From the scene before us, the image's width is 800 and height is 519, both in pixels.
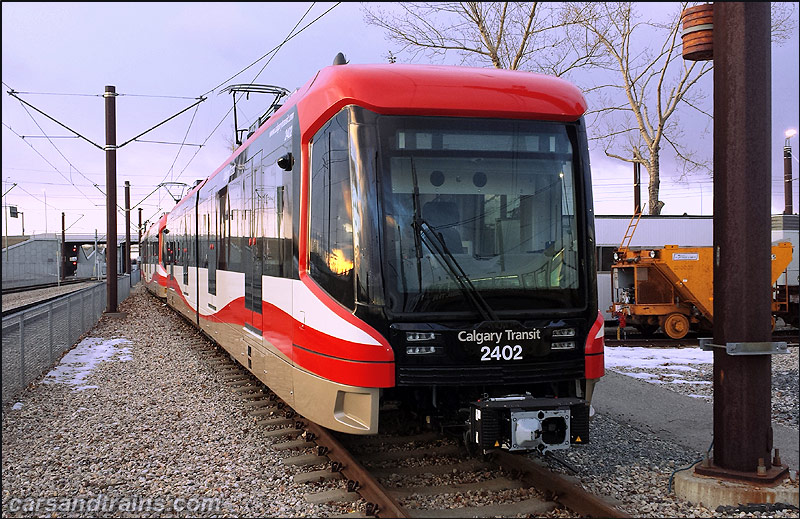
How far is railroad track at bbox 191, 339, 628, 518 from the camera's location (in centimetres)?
491

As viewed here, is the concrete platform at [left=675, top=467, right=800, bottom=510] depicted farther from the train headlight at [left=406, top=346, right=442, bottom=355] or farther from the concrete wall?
the concrete wall

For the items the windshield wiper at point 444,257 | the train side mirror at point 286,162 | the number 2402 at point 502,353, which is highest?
the train side mirror at point 286,162

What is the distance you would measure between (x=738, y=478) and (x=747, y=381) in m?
0.71

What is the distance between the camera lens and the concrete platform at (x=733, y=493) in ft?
16.5

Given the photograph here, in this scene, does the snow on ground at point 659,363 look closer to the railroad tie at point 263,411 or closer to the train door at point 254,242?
the railroad tie at point 263,411

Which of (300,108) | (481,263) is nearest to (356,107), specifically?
(300,108)

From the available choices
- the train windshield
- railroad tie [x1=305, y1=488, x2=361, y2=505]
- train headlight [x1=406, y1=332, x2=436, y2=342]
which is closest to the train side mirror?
the train windshield

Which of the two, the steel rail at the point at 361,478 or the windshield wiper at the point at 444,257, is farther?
the windshield wiper at the point at 444,257

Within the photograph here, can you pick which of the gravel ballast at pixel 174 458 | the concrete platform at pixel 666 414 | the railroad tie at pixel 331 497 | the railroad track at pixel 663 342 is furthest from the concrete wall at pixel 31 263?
the railroad tie at pixel 331 497

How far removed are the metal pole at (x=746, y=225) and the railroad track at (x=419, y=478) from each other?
4.27 feet

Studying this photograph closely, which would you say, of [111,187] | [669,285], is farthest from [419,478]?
[111,187]

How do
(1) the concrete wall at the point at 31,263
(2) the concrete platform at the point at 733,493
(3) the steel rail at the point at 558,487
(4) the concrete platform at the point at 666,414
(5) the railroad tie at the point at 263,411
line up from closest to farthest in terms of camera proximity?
(3) the steel rail at the point at 558,487, (2) the concrete platform at the point at 733,493, (4) the concrete platform at the point at 666,414, (5) the railroad tie at the point at 263,411, (1) the concrete wall at the point at 31,263

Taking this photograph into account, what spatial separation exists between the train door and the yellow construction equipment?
1042cm

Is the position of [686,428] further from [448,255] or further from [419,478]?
[448,255]
